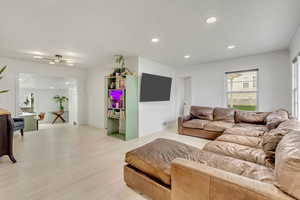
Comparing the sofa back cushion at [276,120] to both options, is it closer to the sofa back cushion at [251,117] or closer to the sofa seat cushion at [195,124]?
the sofa back cushion at [251,117]

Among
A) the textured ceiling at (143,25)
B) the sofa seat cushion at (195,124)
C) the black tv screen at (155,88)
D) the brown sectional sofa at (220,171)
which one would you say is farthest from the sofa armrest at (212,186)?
the black tv screen at (155,88)

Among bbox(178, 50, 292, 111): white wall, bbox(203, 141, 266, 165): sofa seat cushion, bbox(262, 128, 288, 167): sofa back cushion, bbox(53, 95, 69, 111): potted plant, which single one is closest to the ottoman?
bbox(203, 141, 266, 165): sofa seat cushion

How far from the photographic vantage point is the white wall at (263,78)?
3.82 metres

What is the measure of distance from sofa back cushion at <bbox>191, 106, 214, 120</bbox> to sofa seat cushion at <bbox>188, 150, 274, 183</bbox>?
9.92 feet

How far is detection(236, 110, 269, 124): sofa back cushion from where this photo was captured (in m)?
3.73

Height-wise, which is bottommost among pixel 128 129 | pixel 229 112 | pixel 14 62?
pixel 128 129

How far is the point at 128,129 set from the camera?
396cm

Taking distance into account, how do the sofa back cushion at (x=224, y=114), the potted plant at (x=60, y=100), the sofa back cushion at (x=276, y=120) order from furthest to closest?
1. the potted plant at (x=60, y=100)
2. the sofa back cushion at (x=224, y=114)
3. the sofa back cushion at (x=276, y=120)

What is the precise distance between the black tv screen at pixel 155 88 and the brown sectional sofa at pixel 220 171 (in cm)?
236

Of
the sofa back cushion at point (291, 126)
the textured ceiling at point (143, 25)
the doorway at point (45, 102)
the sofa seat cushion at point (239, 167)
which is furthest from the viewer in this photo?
the doorway at point (45, 102)

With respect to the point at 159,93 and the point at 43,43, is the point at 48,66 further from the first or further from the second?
the point at 159,93

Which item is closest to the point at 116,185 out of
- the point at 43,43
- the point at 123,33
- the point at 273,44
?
the point at 123,33

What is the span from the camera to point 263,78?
4.11m

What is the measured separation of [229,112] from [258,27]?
8.21 ft
